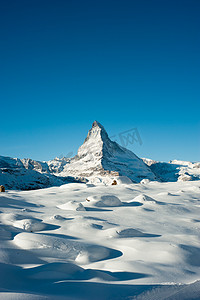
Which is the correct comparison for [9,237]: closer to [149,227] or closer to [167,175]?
[149,227]

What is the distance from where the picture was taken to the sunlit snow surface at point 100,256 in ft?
8.16

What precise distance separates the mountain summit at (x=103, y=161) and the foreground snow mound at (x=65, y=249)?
96701mm

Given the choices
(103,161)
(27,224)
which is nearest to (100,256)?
(27,224)

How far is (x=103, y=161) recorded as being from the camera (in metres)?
123

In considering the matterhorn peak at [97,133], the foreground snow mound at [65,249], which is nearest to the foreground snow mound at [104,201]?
the foreground snow mound at [65,249]

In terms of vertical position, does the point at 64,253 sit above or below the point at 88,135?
below

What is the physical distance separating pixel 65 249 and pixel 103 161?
11898 cm

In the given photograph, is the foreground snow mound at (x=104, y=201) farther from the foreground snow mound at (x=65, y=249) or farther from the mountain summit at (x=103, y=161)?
the mountain summit at (x=103, y=161)

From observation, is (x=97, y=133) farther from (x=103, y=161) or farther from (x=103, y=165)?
(x=103, y=165)

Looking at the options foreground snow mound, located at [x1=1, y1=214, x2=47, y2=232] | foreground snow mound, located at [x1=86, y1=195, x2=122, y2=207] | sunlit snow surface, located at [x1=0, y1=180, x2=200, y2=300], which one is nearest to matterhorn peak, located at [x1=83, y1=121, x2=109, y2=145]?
foreground snow mound, located at [x1=86, y1=195, x2=122, y2=207]

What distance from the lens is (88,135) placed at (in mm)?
167000

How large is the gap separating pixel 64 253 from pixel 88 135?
538ft

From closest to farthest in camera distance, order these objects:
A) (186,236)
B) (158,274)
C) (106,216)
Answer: (158,274)
(186,236)
(106,216)

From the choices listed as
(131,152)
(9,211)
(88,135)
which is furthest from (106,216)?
(88,135)
